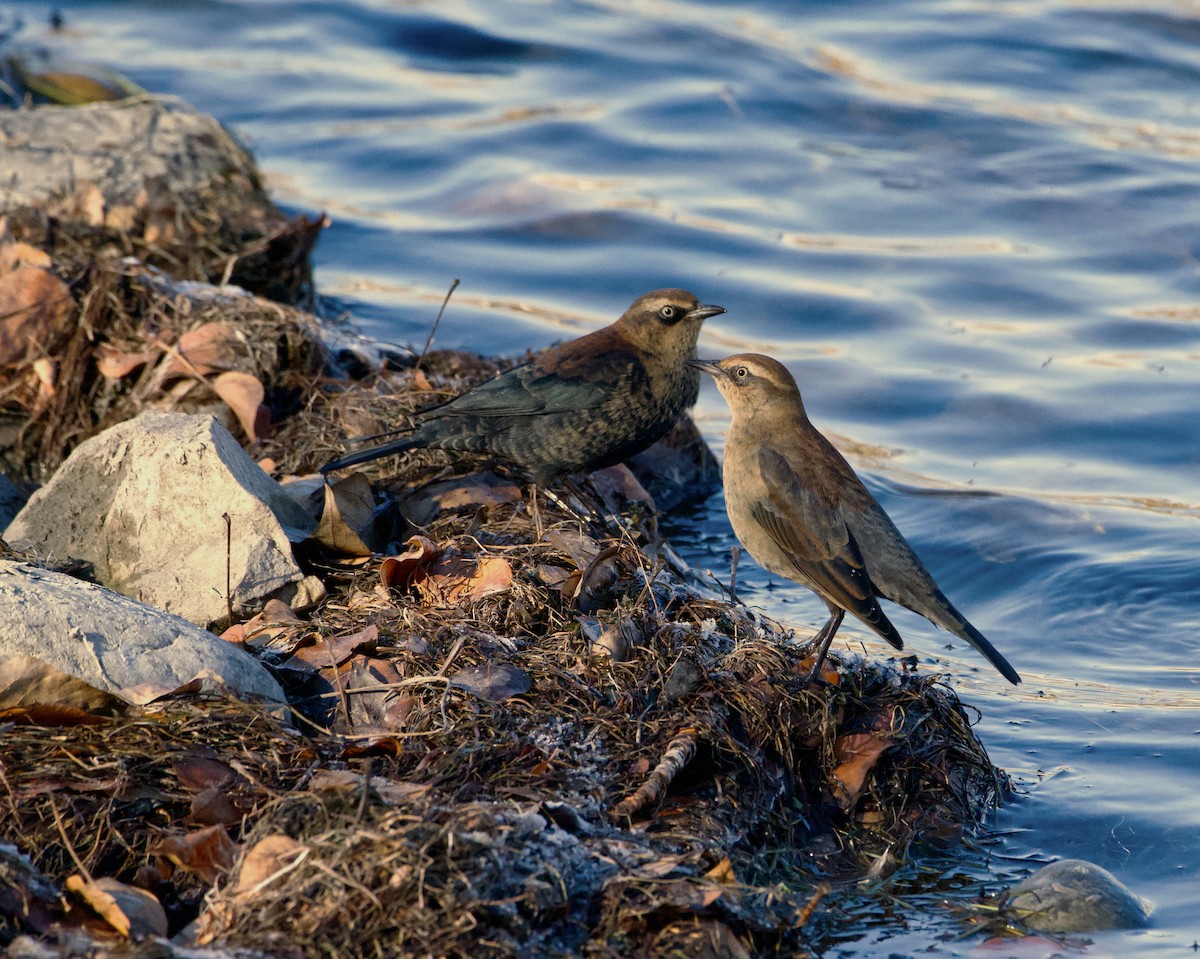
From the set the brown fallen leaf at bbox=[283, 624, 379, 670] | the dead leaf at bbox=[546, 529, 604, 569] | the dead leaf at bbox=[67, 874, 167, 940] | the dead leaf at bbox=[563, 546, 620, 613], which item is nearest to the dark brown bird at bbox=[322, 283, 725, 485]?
the dead leaf at bbox=[546, 529, 604, 569]

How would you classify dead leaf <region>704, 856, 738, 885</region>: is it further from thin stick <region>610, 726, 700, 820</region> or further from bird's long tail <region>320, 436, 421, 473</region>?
bird's long tail <region>320, 436, 421, 473</region>

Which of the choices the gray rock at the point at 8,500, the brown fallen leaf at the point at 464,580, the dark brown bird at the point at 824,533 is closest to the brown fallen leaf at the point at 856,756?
the dark brown bird at the point at 824,533

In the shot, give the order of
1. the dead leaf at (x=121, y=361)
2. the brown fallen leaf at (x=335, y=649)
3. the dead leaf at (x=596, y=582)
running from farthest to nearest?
the dead leaf at (x=121, y=361) < the dead leaf at (x=596, y=582) < the brown fallen leaf at (x=335, y=649)

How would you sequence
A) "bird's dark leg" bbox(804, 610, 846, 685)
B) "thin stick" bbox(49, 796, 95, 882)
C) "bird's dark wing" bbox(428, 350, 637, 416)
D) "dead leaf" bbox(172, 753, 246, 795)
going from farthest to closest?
"bird's dark wing" bbox(428, 350, 637, 416) < "bird's dark leg" bbox(804, 610, 846, 685) < "dead leaf" bbox(172, 753, 246, 795) < "thin stick" bbox(49, 796, 95, 882)

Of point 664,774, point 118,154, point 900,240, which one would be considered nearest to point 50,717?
point 664,774

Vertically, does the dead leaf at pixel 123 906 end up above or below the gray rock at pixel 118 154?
below

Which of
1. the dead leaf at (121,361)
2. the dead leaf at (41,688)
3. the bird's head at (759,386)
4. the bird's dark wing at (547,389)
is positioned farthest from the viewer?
the dead leaf at (121,361)

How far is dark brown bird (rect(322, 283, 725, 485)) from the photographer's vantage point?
5961mm

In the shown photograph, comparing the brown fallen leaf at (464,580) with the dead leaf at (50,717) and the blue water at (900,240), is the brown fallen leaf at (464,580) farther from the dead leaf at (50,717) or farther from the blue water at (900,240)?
the blue water at (900,240)

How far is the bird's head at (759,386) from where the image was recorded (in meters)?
5.88

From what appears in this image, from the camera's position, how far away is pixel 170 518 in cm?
511

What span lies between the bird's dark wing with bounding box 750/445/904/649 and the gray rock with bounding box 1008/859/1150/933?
1050 mm

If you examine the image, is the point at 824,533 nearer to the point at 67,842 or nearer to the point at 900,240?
the point at 67,842

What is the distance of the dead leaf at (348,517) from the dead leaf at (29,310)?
2265 millimetres
